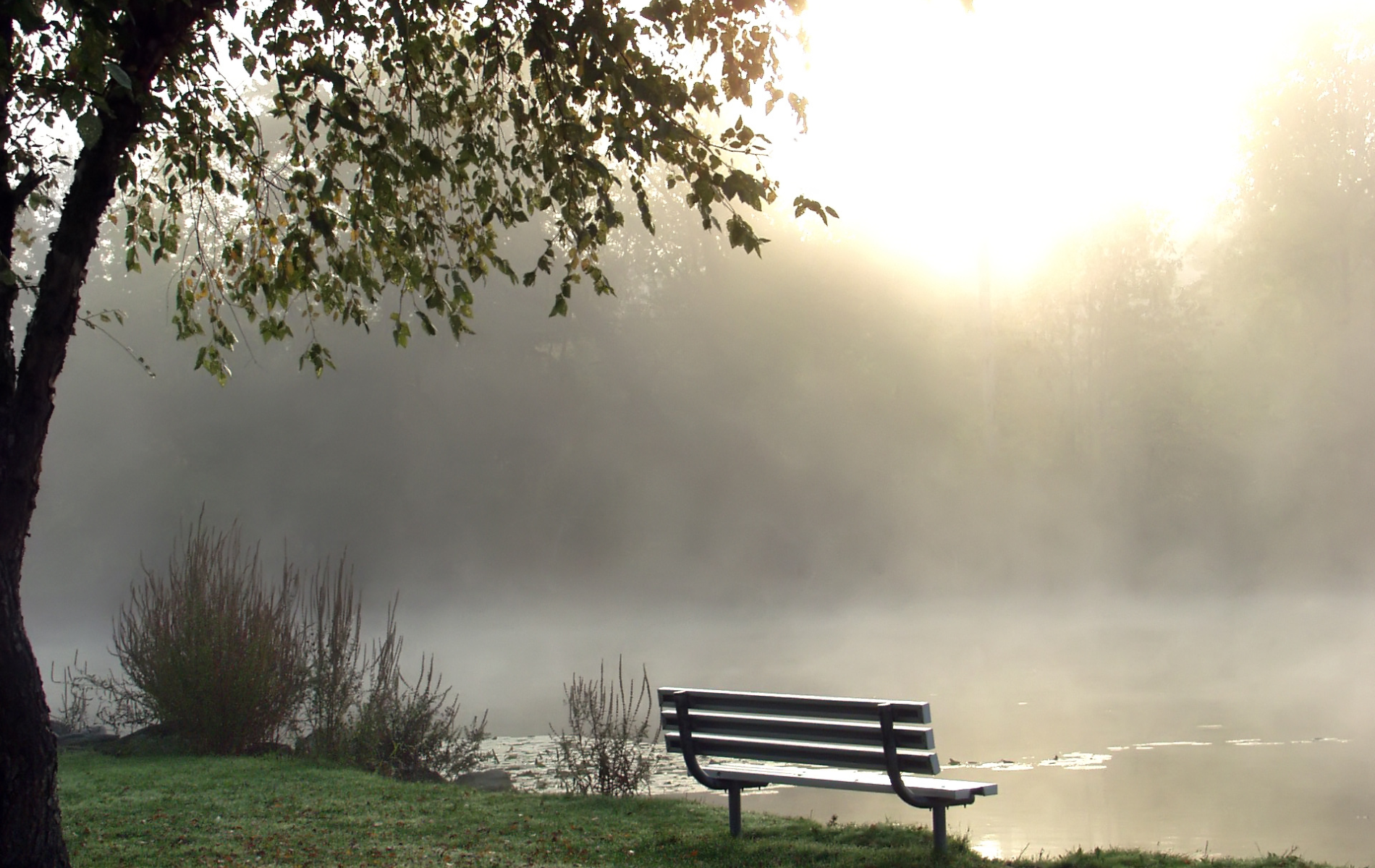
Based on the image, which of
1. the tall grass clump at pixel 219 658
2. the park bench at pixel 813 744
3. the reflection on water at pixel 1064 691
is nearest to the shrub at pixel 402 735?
the reflection on water at pixel 1064 691

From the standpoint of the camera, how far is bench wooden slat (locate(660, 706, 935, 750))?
237 inches

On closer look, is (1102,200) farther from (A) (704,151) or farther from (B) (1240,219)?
(A) (704,151)

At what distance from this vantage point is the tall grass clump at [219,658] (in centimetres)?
1092

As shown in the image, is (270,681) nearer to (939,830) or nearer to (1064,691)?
(939,830)

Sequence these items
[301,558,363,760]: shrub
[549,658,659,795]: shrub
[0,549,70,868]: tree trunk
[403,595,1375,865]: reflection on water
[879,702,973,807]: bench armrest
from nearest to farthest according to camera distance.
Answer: [0,549,70,868]: tree trunk, [879,702,973,807]: bench armrest, [549,658,659,795]: shrub, [403,595,1375,865]: reflection on water, [301,558,363,760]: shrub

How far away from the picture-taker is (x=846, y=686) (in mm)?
18438

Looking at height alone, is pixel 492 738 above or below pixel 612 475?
below

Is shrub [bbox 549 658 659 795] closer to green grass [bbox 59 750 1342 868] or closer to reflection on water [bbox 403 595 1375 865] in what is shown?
green grass [bbox 59 750 1342 868]

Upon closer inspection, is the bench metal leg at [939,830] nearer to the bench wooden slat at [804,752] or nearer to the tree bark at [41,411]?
the bench wooden slat at [804,752]

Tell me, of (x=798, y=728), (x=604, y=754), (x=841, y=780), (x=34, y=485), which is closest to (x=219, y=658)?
(x=604, y=754)

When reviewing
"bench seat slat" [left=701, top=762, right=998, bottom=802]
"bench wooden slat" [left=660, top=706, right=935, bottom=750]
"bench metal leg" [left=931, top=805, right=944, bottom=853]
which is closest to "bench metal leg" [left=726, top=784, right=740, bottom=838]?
"bench seat slat" [left=701, top=762, right=998, bottom=802]

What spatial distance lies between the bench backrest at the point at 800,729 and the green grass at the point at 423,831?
508 mm

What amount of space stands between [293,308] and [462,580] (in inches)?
371

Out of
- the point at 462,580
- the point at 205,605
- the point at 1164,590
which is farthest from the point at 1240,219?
the point at 205,605
